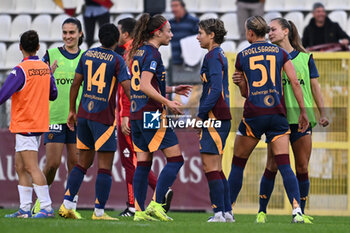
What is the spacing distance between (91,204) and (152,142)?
3939 mm

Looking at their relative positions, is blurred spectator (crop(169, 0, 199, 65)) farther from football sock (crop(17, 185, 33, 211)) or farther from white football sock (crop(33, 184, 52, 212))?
white football sock (crop(33, 184, 52, 212))

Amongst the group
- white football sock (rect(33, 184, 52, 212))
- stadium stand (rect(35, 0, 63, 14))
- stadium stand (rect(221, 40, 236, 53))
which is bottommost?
white football sock (rect(33, 184, 52, 212))

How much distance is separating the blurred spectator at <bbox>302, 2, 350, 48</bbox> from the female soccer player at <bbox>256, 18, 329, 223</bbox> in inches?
173

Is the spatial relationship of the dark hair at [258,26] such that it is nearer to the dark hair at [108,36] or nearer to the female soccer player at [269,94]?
the female soccer player at [269,94]

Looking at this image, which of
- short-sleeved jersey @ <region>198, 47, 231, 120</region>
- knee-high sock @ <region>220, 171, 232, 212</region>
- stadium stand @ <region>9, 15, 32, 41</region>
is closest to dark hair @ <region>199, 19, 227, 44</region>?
short-sleeved jersey @ <region>198, 47, 231, 120</region>

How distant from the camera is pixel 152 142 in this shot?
21.8 feet

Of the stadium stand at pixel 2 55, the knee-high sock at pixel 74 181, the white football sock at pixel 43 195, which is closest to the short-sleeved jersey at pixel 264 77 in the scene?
the knee-high sock at pixel 74 181

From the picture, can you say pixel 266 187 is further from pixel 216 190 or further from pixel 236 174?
pixel 216 190

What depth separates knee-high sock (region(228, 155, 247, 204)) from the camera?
6969mm

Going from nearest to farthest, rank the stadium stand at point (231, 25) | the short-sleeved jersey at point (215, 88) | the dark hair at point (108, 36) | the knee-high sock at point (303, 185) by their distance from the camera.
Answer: the short-sleeved jersey at point (215, 88)
the dark hair at point (108, 36)
the knee-high sock at point (303, 185)
the stadium stand at point (231, 25)

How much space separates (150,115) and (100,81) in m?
0.68

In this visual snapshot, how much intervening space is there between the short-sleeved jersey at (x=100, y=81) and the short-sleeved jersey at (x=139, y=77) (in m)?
0.26

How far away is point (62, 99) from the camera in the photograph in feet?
26.9

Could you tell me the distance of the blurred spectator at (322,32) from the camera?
1176cm
